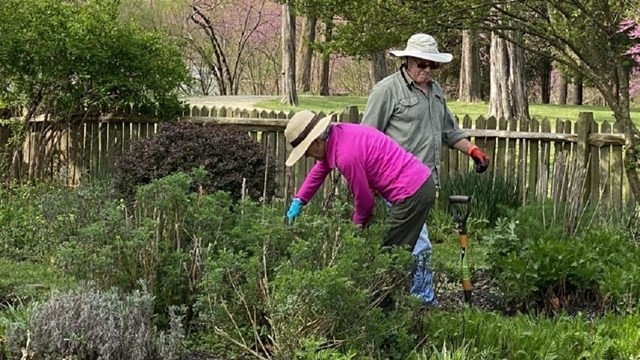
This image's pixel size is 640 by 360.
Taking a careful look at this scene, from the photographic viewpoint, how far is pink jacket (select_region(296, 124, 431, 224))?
4961 mm

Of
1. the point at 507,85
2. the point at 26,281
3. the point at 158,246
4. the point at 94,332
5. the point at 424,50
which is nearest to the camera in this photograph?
the point at 94,332

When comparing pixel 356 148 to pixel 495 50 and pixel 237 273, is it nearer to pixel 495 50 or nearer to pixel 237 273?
pixel 237 273

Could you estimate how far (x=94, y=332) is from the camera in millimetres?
4117

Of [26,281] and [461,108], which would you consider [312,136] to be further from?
[461,108]

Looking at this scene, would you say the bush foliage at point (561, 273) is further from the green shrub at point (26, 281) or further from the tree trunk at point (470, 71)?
the tree trunk at point (470, 71)

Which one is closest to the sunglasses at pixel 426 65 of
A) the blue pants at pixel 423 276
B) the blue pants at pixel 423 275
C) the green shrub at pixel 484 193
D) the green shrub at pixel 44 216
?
the blue pants at pixel 423 275

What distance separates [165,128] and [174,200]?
4.56 meters

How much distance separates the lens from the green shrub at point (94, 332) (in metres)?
4.12

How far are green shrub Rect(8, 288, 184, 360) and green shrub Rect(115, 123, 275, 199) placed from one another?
4.51m

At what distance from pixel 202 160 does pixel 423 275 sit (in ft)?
13.5

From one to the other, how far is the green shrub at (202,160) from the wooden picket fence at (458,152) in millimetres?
310

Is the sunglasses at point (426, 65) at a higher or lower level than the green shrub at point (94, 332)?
higher

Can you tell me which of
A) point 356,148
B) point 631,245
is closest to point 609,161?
point 631,245

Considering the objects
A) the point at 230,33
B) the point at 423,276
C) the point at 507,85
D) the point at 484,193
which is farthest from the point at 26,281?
the point at 230,33
